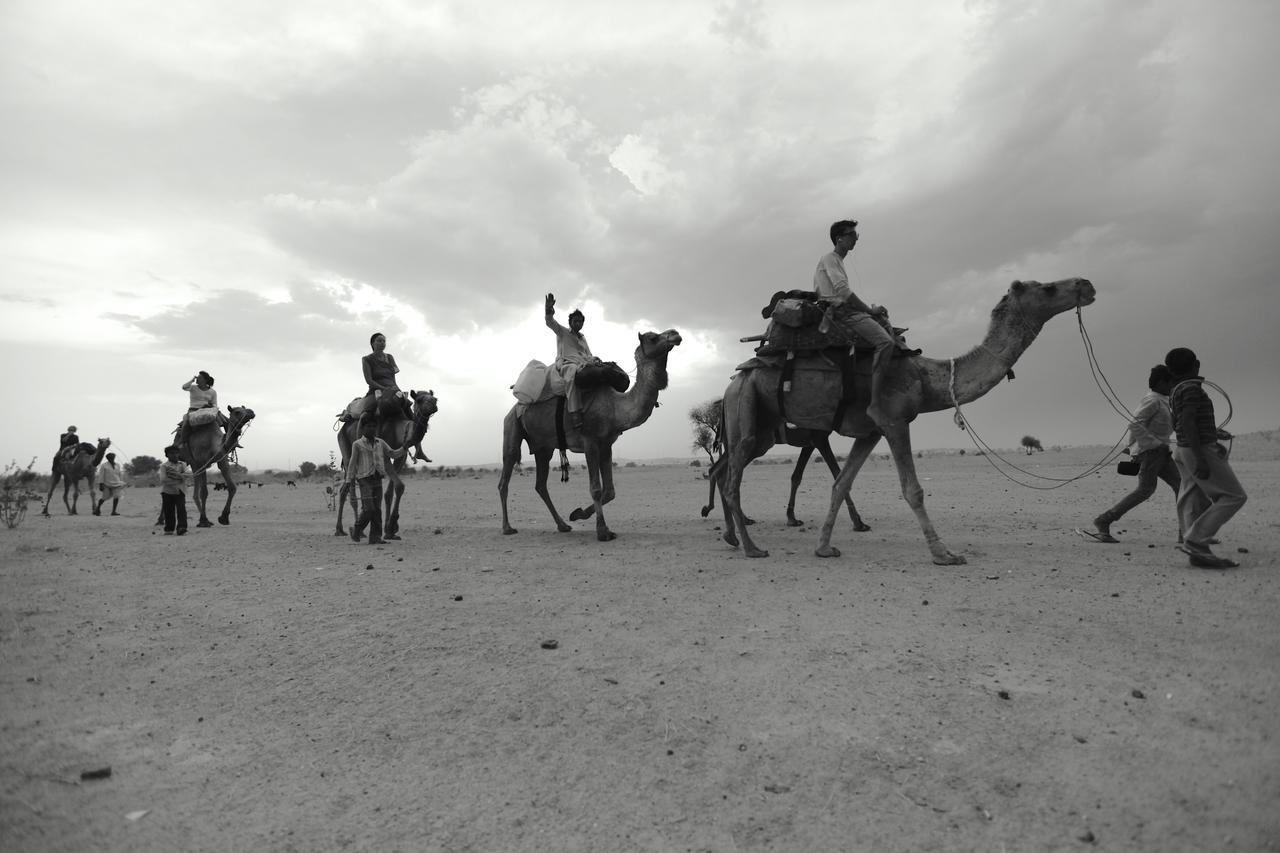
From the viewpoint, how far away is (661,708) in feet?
13.5

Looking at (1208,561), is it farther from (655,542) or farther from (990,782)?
(655,542)

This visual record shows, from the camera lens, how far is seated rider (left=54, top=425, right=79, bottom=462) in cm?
2016

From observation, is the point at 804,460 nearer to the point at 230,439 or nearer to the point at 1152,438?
the point at 1152,438

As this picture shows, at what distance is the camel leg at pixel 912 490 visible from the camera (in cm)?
739

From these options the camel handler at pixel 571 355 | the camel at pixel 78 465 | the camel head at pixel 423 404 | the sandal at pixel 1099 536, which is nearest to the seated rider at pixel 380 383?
the camel head at pixel 423 404

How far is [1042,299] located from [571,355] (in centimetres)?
653

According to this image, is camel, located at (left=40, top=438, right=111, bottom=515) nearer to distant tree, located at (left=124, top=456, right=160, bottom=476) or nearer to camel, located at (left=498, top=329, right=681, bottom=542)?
camel, located at (left=498, top=329, right=681, bottom=542)

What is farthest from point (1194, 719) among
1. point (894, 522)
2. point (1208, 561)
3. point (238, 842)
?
point (894, 522)

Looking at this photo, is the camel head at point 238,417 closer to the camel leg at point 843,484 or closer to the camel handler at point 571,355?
the camel handler at point 571,355

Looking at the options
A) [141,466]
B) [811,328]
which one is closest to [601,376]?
[811,328]

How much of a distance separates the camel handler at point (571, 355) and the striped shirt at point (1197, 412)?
7.21 metres

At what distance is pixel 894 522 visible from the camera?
11.5 m

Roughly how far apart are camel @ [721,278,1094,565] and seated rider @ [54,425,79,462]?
67.5ft

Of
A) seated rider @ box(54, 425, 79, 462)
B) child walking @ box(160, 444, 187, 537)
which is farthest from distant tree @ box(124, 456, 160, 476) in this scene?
child walking @ box(160, 444, 187, 537)
